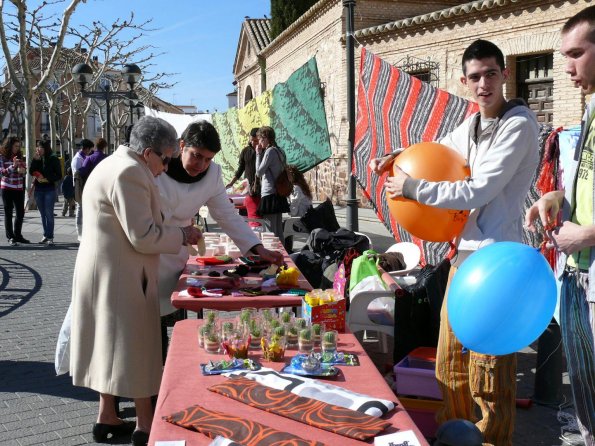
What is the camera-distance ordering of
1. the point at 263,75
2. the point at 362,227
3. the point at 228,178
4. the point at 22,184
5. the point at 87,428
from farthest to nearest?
the point at 263,75, the point at 228,178, the point at 362,227, the point at 22,184, the point at 87,428

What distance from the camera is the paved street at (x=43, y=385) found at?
13.2ft

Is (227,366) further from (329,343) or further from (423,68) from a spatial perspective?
(423,68)

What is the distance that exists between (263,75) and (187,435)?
3146 centimetres

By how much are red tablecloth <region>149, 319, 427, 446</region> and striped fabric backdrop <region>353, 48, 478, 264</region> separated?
344 centimetres

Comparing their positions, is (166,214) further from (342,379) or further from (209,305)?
(342,379)

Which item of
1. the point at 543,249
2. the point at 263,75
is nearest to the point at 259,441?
the point at 543,249

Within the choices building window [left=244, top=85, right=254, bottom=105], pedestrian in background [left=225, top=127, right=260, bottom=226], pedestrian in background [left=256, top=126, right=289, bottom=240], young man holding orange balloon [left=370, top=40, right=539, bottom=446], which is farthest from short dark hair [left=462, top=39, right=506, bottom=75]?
building window [left=244, top=85, right=254, bottom=105]

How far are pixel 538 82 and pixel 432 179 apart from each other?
13.6m

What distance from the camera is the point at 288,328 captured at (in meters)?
2.98

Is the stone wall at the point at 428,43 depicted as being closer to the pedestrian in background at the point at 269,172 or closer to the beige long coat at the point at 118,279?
the pedestrian in background at the point at 269,172

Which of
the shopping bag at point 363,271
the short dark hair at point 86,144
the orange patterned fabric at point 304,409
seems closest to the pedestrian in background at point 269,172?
the shopping bag at point 363,271

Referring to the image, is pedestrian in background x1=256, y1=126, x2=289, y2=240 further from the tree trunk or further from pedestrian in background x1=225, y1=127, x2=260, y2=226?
the tree trunk

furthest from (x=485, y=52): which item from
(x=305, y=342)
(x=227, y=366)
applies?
(x=227, y=366)

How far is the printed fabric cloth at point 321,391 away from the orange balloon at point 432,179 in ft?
3.04
